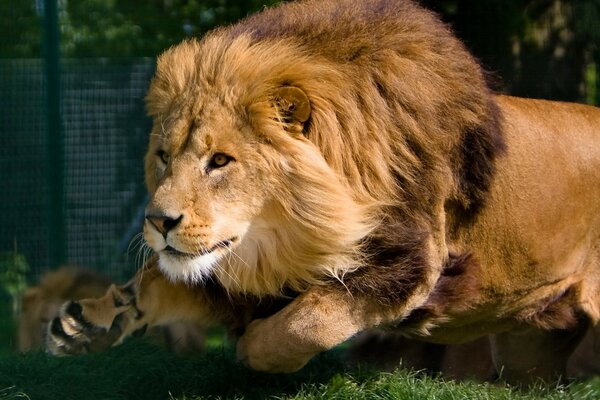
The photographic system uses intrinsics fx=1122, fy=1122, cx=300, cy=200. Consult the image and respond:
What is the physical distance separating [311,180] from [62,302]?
7.63 ft

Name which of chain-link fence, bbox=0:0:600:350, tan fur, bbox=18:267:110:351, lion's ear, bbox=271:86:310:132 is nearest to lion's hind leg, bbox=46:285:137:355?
lion's ear, bbox=271:86:310:132

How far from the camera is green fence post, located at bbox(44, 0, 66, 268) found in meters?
6.70

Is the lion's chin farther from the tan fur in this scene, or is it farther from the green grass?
the tan fur

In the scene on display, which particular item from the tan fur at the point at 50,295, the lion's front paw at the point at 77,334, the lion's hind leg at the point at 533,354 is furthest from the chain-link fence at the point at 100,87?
the lion's front paw at the point at 77,334

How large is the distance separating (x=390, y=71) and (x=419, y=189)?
448 mm

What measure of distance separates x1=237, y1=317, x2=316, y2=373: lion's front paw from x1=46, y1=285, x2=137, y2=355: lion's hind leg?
0.44m

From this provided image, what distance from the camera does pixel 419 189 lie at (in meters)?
4.15

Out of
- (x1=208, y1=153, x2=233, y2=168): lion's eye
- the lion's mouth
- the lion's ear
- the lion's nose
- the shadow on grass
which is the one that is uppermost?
the lion's ear

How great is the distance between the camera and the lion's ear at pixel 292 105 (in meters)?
3.98

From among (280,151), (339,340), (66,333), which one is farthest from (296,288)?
(66,333)

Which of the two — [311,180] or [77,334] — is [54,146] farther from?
[311,180]

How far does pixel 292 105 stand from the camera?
3.99m

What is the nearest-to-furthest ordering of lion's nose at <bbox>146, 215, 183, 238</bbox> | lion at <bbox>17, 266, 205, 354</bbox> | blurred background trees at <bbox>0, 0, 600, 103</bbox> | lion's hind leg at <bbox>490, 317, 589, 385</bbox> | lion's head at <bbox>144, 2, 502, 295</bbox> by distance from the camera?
lion's nose at <bbox>146, 215, 183, 238</bbox>
lion's head at <bbox>144, 2, 502, 295</bbox>
lion's hind leg at <bbox>490, 317, 589, 385</bbox>
lion at <bbox>17, 266, 205, 354</bbox>
blurred background trees at <bbox>0, 0, 600, 103</bbox>

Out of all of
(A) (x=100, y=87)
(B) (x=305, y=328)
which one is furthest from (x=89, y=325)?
(A) (x=100, y=87)
